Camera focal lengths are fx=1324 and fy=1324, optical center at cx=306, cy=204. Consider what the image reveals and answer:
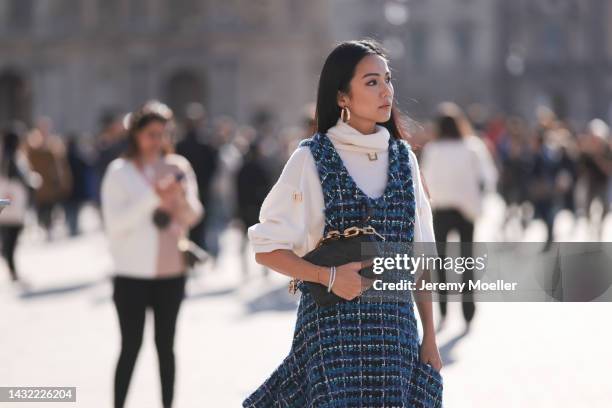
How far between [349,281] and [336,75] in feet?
2.48

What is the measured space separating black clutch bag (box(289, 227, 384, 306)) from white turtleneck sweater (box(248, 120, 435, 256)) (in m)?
0.12

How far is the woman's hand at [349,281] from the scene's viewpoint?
4.48 m

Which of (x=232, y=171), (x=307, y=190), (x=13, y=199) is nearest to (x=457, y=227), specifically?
(x=13, y=199)

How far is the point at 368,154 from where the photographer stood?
15.5ft

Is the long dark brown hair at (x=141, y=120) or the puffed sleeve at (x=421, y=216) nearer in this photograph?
the puffed sleeve at (x=421, y=216)

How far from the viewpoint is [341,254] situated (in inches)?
179

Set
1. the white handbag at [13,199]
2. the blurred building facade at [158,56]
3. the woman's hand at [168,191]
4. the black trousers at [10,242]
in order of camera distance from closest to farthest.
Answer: the woman's hand at [168,191] → the white handbag at [13,199] → the black trousers at [10,242] → the blurred building facade at [158,56]

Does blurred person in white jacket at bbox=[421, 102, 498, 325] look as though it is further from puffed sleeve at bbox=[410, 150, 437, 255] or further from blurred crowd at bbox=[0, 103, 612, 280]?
puffed sleeve at bbox=[410, 150, 437, 255]

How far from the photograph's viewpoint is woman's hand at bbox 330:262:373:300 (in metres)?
4.48

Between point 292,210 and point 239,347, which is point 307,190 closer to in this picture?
point 292,210

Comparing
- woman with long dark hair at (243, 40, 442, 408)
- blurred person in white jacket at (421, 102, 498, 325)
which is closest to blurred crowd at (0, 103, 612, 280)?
blurred person in white jacket at (421, 102, 498, 325)

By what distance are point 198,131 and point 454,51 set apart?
5840 cm

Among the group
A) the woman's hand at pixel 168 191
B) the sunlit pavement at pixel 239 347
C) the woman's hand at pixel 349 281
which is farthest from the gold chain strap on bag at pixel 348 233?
the sunlit pavement at pixel 239 347

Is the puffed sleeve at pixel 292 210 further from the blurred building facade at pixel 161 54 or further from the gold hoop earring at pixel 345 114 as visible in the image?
the blurred building facade at pixel 161 54
